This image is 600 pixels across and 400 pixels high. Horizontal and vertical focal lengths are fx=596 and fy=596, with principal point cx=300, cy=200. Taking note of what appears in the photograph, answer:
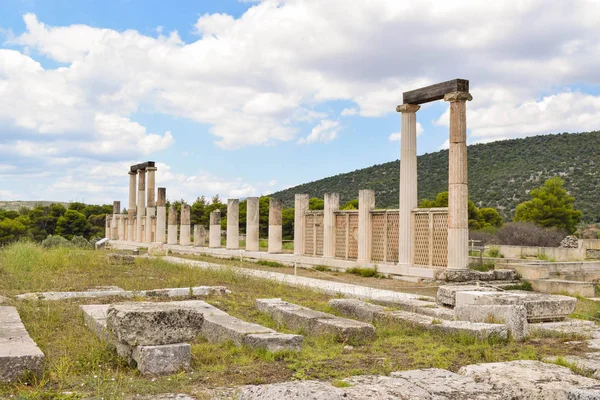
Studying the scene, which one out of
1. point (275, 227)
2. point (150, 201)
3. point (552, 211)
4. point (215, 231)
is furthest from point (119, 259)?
point (552, 211)

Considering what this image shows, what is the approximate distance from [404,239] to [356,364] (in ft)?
42.6

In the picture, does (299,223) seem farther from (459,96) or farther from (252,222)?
(459,96)

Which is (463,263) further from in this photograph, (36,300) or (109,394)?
(109,394)

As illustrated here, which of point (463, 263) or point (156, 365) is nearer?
point (156, 365)

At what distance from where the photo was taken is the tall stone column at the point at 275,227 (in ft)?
85.6

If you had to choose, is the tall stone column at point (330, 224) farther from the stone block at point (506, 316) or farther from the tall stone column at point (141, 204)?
the tall stone column at point (141, 204)

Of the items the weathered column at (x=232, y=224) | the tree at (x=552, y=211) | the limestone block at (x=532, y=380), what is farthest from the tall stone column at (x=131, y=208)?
the limestone block at (x=532, y=380)

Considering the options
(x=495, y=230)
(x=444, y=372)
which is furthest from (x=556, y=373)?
(x=495, y=230)

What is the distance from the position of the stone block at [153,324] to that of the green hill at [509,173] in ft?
164

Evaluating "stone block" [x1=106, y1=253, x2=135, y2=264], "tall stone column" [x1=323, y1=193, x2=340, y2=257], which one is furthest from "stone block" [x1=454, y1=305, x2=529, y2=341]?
"stone block" [x1=106, y1=253, x2=135, y2=264]

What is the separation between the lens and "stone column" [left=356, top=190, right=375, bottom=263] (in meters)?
21.1

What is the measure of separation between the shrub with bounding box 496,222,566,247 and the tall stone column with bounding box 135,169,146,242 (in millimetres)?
23339

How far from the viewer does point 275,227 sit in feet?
86.4

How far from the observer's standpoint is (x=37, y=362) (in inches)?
231
